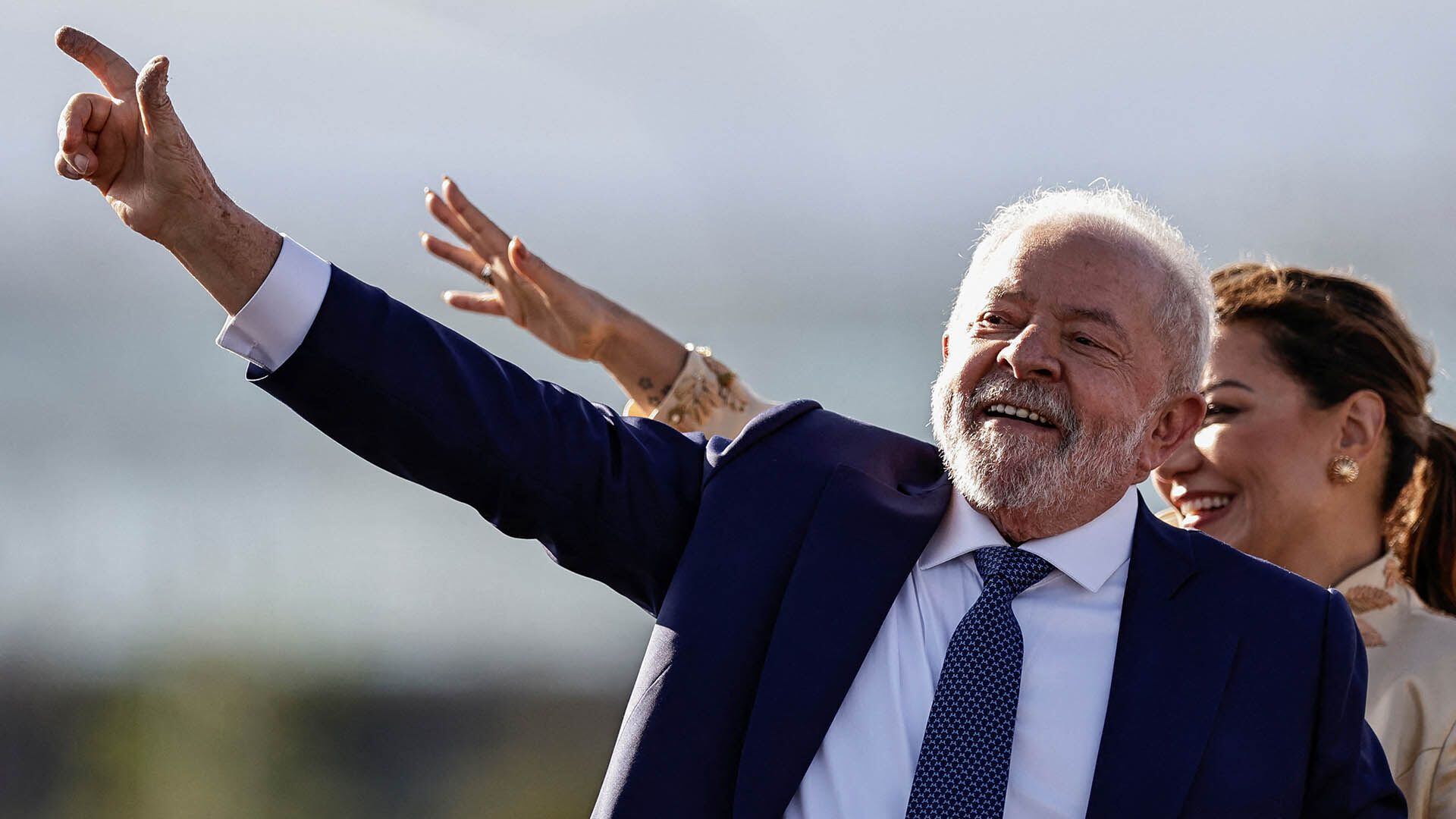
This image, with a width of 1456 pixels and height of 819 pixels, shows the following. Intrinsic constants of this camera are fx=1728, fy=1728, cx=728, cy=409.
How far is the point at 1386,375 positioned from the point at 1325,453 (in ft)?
0.77

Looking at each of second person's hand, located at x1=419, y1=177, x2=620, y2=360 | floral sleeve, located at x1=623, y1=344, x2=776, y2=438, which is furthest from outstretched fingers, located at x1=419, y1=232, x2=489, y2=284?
floral sleeve, located at x1=623, y1=344, x2=776, y2=438

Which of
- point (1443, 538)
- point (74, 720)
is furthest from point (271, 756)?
point (1443, 538)

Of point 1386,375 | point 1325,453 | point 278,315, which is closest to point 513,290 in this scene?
point 278,315

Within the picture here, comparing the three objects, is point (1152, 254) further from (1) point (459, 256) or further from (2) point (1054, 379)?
(1) point (459, 256)

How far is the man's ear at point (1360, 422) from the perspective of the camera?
11.7 feet

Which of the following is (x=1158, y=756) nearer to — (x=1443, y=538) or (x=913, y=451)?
(x=913, y=451)

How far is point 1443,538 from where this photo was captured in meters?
3.52

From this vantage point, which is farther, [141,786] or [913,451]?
[141,786]

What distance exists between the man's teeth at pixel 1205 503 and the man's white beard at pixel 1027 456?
96 cm

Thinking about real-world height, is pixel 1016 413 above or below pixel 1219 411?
below

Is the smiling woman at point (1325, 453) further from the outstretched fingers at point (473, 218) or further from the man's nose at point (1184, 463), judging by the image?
the outstretched fingers at point (473, 218)

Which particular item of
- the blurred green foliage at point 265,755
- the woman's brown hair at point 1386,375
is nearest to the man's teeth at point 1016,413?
the woman's brown hair at point 1386,375

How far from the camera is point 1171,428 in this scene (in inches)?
112

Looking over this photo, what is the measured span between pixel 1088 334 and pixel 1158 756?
65 centimetres
